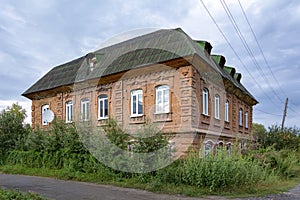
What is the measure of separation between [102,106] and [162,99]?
189 inches

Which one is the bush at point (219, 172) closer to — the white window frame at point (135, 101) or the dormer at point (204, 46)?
the white window frame at point (135, 101)

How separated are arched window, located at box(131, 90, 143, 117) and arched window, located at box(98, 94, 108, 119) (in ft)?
7.72

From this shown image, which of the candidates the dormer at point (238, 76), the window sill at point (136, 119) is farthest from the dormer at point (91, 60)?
the dormer at point (238, 76)

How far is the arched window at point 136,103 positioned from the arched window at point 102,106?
2.35 metres

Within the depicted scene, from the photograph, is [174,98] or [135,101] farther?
[135,101]

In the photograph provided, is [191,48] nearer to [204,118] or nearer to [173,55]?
[173,55]

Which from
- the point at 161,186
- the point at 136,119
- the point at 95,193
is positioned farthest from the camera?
the point at 136,119

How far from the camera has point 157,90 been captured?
17.4 m

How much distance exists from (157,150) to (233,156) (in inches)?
Answer: 114

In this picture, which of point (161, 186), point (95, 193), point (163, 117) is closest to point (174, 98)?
point (163, 117)

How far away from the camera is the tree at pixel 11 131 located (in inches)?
810

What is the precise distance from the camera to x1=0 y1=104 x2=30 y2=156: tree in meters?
Answer: 20.6

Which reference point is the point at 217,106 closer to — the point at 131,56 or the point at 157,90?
the point at 157,90

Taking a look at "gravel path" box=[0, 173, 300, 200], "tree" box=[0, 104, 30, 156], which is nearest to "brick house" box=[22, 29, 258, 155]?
"tree" box=[0, 104, 30, 156]
